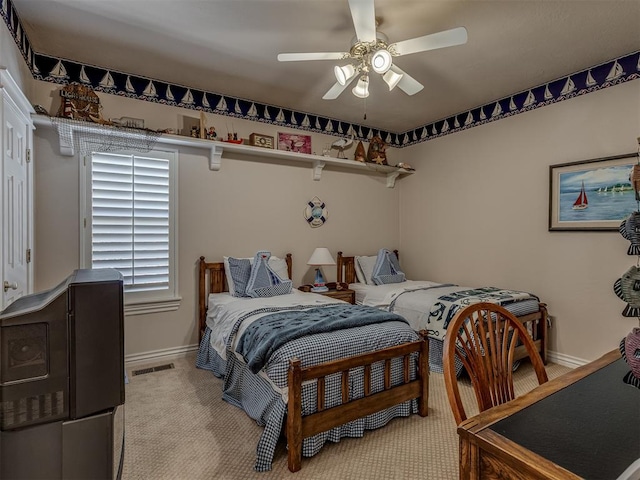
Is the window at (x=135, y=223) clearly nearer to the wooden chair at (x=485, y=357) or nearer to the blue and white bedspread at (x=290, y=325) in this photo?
the blue and white bedspread at (x=290, y=325)

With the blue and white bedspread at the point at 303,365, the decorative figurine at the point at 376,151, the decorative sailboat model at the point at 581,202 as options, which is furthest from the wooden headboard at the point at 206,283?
the decorative sailboat model at the point at 581,202

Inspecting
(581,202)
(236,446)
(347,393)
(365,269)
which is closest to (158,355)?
(236,446)

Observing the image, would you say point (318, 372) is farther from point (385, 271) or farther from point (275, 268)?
point (385, 271)

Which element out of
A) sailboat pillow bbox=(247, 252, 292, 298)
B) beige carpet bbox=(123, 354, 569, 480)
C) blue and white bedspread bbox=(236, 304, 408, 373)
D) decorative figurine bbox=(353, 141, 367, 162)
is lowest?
beige carpet bbox=(123, 354, 569, 480)

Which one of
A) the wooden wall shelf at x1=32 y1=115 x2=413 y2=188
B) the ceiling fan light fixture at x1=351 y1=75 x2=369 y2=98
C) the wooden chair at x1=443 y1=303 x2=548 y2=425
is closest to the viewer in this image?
the wooden chair at x1=443 y1=303 x2=548 y2=425

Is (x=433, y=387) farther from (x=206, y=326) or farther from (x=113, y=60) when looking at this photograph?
(x=113, y=60)

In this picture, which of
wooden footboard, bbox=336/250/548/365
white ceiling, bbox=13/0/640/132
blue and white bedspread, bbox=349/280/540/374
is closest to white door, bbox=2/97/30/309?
white ceiling, bbox=13/0/640/132

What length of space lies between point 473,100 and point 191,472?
13.8 ft

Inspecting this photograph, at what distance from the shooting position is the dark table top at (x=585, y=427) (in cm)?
71

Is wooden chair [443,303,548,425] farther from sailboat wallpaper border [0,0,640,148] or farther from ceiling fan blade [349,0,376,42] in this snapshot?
sailboat wallpaper border [0,0,640,148]

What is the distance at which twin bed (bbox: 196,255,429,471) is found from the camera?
6.21 ft

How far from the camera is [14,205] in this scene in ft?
6.99

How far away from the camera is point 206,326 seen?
11.1ft

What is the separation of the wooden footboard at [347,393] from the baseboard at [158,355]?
2.05 m
